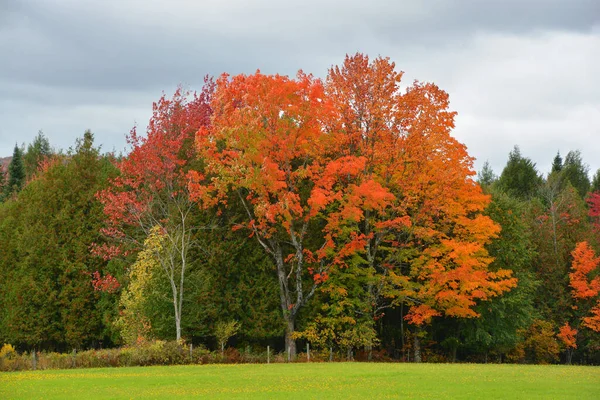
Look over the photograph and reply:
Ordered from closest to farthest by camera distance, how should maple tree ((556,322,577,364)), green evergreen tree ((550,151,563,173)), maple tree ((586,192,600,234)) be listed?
maple tree ((556,322,577,364)) < maple tree ((586,192,600,234)) < green evergreen tree ((550,151,563,173))

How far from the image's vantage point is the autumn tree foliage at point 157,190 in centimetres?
4503

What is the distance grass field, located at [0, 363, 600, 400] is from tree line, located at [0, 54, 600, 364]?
380 inches

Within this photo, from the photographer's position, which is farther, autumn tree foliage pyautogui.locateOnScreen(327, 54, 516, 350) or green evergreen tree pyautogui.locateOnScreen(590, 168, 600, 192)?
green evergreen tree pyautogui.locateOnScreen(590, 168, 600, 192)

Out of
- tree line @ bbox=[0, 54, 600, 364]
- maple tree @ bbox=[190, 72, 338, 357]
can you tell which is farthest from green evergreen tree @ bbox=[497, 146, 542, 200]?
maple tree @ bbox=[190, 72, 338, 357]

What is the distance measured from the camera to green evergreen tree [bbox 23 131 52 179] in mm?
98750

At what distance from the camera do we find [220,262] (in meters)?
45.1

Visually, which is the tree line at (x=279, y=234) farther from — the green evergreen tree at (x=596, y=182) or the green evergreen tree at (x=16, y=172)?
the green evergreen tree at (x=596, y=182)

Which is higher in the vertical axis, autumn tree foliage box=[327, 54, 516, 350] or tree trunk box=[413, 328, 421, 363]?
autumn tree foliage box=[327, 54, 516, 350]

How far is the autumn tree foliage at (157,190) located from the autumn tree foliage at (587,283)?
3205cm

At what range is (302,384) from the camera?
25641 millimetres

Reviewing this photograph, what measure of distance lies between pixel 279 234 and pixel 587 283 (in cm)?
2924

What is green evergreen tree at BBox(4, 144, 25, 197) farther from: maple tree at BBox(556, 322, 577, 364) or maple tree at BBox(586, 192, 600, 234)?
maple tree at BBox(586, 192, 600, 234)

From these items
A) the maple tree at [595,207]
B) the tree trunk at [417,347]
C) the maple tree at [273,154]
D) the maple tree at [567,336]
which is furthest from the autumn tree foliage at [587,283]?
the maple tree at [273,154]

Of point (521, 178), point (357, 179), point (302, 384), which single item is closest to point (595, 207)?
point (521, 178)
